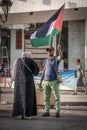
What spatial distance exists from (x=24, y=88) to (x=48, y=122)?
3.63 feet

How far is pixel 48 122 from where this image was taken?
966 centimetres

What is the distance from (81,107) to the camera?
43.6ft

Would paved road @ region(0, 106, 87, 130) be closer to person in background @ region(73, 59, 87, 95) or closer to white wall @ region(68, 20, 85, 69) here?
person in background @ region(73, 59, 87, 95)

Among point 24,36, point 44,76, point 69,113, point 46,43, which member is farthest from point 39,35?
point 24,36

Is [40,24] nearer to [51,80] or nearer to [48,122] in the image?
[51,80]

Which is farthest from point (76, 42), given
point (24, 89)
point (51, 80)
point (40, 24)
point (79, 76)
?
point (24, 89)

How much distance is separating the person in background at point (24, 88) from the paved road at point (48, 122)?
0.80ft

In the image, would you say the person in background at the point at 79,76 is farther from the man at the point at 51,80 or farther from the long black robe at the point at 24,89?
the long black robe at the point at 24,89

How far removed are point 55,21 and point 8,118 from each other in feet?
10.1

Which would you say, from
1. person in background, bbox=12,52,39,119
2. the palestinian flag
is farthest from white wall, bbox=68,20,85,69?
person in background, bbox=12,52,39,119

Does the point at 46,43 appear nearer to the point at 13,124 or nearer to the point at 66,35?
the point at 13,124

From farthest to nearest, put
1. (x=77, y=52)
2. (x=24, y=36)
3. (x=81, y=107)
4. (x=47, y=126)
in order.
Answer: (x=24, y=36) → (x=77, y=52) → (x=81, y=107) → (x=47, y=126)

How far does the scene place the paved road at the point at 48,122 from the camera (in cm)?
895

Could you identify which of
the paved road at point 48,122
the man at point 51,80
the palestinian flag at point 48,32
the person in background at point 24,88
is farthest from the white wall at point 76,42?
the person in background at point 24,88
